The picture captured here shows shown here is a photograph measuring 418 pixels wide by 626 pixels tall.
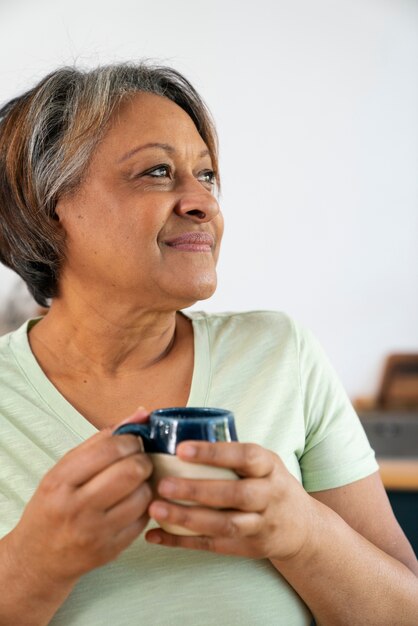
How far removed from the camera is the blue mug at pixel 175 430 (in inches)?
34.9

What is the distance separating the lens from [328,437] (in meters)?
1.37

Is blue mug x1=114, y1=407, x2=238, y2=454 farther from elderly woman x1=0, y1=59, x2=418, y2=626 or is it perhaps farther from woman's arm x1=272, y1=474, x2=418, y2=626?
woman's arm x1=272, y1=474, x2=418, y2=626

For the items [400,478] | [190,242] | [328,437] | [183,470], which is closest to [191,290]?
[190,242]

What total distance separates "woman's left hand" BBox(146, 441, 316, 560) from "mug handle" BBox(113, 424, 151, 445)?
57mm

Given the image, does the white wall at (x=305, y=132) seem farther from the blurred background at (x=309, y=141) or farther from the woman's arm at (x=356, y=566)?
the woman's arm at (x=356, y=566)

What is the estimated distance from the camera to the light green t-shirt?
1.18m

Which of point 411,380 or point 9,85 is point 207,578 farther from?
point 9,85

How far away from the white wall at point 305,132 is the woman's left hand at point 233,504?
6.73 feet

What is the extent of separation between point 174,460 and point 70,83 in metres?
0.81

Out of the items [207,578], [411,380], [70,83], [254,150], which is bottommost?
[411,380]

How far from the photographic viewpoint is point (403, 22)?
2965mm

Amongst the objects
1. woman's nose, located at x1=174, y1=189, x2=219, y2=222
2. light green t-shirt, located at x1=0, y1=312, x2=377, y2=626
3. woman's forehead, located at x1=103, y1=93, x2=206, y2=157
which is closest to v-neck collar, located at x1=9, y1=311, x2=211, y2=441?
light green t-shirt, located at x1=0, y1=312, x2=377, y2=626

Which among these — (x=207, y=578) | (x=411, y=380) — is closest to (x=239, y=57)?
(x=411, y=380)

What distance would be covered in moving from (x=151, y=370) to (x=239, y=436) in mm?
222
